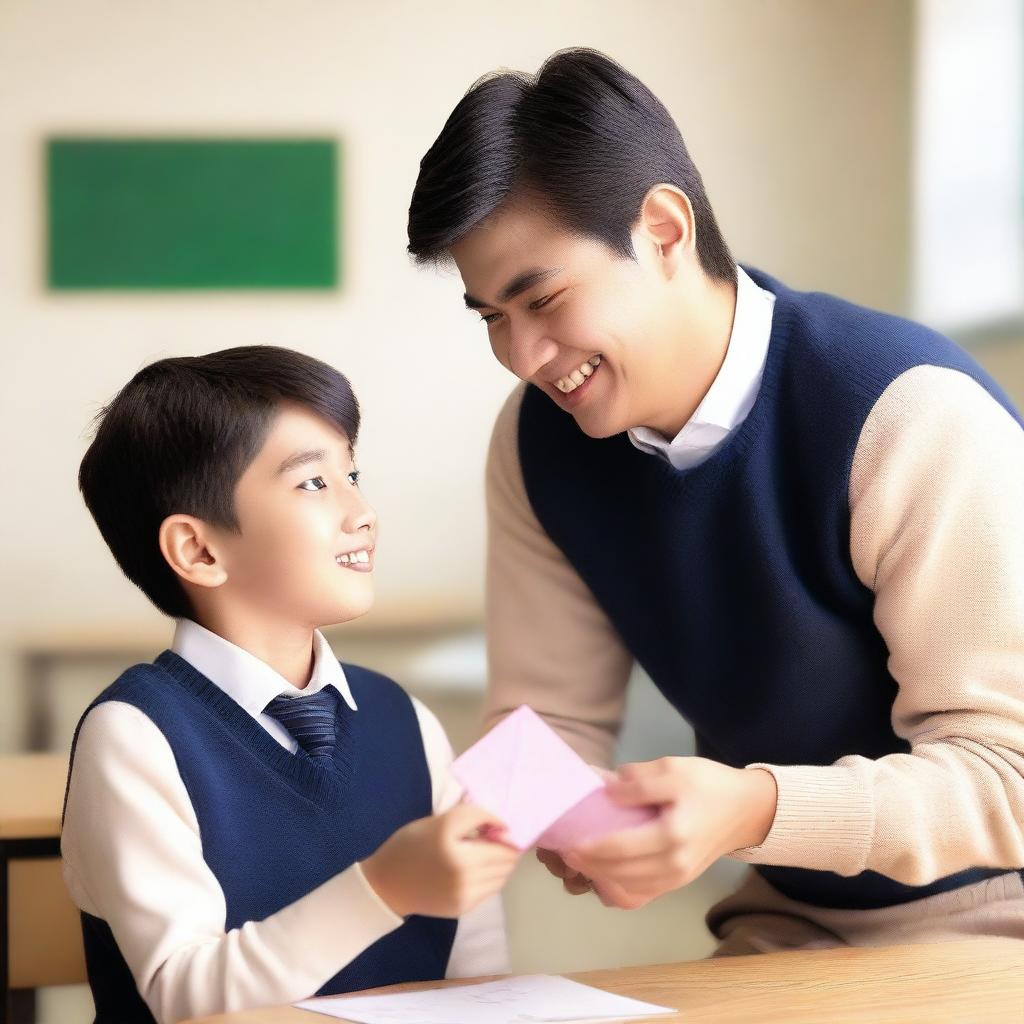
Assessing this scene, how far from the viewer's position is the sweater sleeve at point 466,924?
1.35 meters

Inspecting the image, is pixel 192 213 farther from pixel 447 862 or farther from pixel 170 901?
pixel 447 862

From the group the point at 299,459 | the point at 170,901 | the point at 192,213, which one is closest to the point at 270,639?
the point at 299,459

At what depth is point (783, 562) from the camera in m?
1.36

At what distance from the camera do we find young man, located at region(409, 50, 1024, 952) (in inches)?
48.2

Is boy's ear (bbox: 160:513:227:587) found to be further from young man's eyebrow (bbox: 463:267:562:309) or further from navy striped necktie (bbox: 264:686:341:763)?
young man's eyebrow (bbox: 463:267:562:309)

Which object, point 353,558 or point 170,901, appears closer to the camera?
point 170,901

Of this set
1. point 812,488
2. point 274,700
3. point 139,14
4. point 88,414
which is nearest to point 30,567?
point 88,414

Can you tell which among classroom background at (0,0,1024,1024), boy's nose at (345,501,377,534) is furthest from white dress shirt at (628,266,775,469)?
classroom background at (0,0,1024,1024)

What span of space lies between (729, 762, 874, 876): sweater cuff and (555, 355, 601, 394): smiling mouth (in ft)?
1.44

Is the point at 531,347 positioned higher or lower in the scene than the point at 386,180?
lower

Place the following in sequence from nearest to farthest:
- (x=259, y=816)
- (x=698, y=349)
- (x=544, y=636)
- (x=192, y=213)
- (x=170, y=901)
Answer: (x=170, y=901) → (x=259, y=816) → (x=698, y=349) → (x=544, y=636) → (x=192, y=213)

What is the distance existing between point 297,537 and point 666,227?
0.48 meters

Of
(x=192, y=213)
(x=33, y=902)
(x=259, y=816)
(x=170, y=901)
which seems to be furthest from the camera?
(x=192, y=213)

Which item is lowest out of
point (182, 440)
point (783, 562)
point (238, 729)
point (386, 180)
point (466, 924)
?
point (466, 924)
